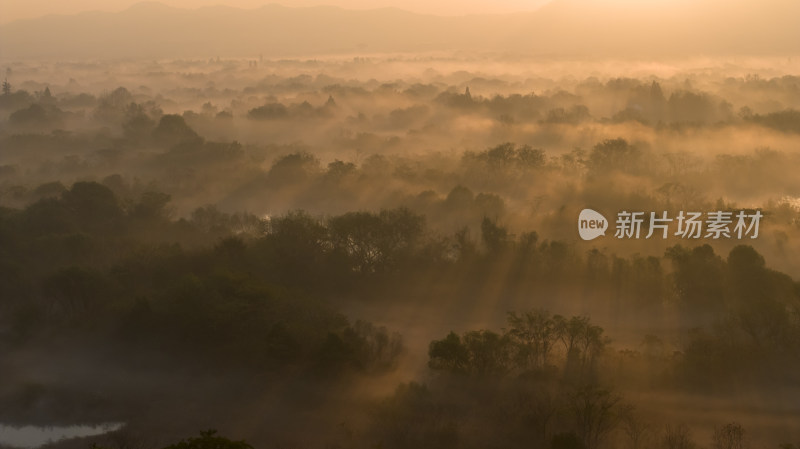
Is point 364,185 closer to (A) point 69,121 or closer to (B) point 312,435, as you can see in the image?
(B) point 312,435

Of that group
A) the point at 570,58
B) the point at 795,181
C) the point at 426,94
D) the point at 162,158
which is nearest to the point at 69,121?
the point at 162,158

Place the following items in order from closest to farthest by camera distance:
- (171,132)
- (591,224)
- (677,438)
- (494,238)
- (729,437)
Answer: (729,437) → (677,438) → (494,238) → (591,224) → (171,132)


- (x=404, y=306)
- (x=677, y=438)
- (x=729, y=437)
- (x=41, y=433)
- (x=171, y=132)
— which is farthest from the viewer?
(x=171, y=132)

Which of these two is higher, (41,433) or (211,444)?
(211,444)

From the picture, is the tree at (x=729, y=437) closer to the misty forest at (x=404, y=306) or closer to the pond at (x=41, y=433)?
the misty forest at (x=404, y=306)

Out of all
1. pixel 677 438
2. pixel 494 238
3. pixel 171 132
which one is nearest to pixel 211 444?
pixel 677 438
